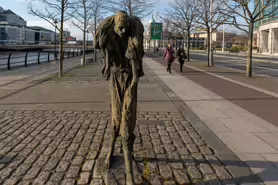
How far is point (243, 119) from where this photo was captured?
722 cm

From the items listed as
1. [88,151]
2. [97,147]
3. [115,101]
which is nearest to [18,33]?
[97,147]

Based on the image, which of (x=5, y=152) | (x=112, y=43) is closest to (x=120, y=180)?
(x=112, y=43)

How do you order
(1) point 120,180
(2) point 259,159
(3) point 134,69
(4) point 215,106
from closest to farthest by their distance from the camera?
1. (3) point 134,69
2. (1) point 120,180
3. (2) point 259,159
4. (4) point 215,106

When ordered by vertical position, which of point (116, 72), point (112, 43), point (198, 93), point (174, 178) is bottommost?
point (174, 178)

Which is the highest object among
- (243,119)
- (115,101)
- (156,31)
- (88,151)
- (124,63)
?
(156,31)

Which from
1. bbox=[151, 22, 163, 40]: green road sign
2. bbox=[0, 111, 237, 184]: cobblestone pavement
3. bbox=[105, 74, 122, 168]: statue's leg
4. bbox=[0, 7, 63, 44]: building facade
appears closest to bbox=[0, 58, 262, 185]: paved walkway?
bbox=[0, 111, 237, 184]: cobblestone pavement

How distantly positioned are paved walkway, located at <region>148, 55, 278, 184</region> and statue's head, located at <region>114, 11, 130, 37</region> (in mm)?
2668

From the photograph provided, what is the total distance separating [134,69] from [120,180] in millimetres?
1439

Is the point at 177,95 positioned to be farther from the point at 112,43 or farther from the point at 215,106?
the point at 112,43

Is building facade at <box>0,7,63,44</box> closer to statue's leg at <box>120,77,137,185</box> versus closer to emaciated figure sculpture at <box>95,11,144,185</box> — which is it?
emaciated figure sculpture at <box>95,11,144,185</box>

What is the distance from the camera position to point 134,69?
133 inches

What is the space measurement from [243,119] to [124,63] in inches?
186

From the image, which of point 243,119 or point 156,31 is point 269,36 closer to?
point 156,31

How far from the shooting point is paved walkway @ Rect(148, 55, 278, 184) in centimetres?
464
